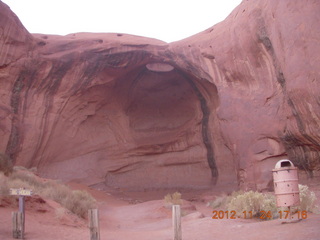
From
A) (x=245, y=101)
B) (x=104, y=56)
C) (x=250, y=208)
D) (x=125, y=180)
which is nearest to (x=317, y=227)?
(x=250, y=208)

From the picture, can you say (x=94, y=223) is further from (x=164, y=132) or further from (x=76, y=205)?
(x=164, y=132)

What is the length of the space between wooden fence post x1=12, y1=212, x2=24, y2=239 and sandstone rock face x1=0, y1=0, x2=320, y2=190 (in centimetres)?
923

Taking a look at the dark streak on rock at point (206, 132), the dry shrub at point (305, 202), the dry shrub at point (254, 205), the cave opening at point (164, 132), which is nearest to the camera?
the dry shrub at point (305, 202)

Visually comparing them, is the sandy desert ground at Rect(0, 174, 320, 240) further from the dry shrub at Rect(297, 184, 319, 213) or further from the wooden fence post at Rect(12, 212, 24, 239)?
the dry shrub at Rect(297, 184, 319, 213)

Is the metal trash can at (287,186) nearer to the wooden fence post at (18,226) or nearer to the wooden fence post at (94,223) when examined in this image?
the wooden fence post at (94,223)

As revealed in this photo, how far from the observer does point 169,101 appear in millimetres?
22438

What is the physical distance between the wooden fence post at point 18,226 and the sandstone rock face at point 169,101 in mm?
9226

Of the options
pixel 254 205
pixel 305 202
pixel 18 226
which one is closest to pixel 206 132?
pixel 254 205

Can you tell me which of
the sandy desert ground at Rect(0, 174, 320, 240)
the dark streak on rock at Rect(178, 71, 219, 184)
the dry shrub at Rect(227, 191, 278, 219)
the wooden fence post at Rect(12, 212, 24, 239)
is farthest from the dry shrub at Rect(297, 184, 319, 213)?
the dark streak on rock at Rect(178, 71, 219, 184)

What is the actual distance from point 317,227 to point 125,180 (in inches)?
655

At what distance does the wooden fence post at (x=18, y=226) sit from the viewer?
6758 millimetres

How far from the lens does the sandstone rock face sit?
42.9ft

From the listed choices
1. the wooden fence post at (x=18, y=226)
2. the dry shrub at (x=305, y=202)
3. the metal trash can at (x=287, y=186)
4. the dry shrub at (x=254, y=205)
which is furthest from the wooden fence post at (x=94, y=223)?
the dry shrub at (x=305, y=202)

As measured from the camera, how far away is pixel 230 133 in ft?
53.1
